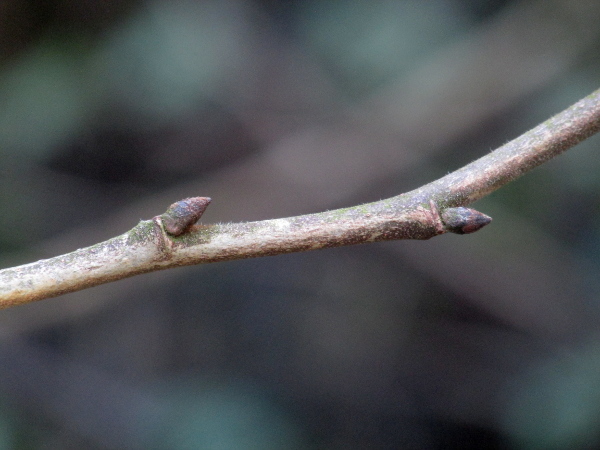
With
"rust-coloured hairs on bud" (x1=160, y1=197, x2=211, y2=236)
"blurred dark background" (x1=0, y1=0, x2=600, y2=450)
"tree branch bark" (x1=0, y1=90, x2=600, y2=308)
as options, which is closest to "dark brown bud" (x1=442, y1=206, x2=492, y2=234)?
"tree branch bark" (x1=0, y1=90, x2=600, y2=308)

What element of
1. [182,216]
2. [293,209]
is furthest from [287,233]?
[293,209]

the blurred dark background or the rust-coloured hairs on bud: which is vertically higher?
the blurred dark background

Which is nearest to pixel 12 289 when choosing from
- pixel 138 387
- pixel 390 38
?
pixel 138 387

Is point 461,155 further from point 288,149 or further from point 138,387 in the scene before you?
point 138,387

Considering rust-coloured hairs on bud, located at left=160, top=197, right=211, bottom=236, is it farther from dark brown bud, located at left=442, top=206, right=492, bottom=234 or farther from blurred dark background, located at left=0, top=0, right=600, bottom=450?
blurred dark background, located at left=0, top=0, right=600, bottom=450

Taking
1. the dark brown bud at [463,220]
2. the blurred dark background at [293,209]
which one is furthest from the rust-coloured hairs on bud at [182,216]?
the blurred dark background at [293,209]

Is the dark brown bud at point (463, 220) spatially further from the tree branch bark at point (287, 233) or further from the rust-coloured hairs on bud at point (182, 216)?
the rust-coloured hairs on bud at point (182, 216)
